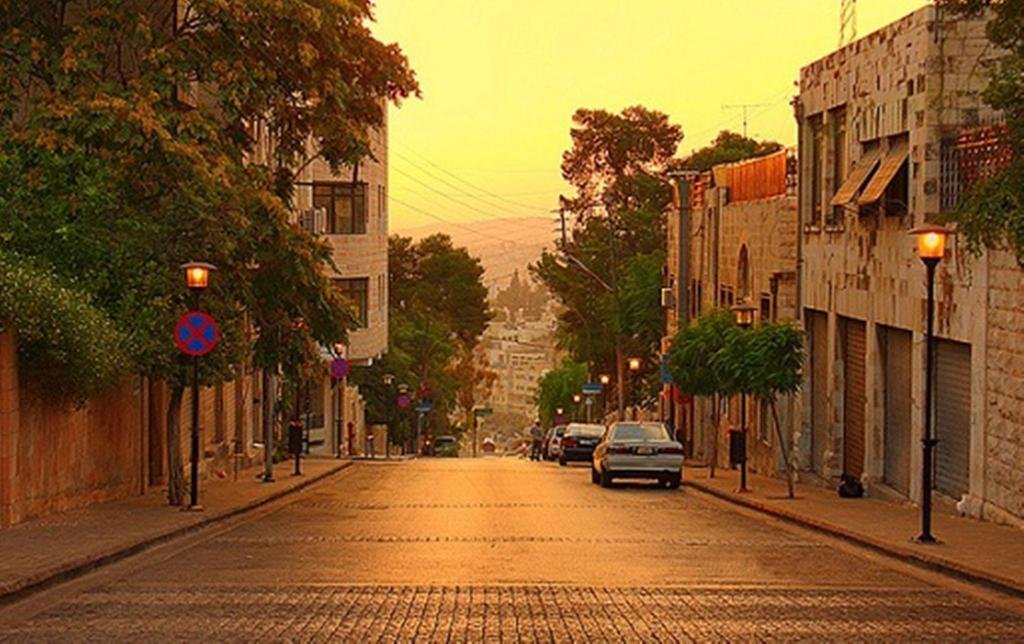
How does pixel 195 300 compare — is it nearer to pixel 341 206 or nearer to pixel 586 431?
pixel 586 431

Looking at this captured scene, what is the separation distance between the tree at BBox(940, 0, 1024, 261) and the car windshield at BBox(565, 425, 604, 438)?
41.3 meters

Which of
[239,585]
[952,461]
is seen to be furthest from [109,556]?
[952,461]

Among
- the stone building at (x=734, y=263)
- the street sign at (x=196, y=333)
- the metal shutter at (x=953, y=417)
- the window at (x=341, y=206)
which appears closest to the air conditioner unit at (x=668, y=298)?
the stone building at (x=734, y=263)

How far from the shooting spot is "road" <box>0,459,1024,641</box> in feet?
49.4

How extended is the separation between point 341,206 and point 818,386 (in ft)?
105

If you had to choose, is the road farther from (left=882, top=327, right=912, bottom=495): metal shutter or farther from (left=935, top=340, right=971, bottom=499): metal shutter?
(left=882, top=327, right=912, bottom=495): metal shutter

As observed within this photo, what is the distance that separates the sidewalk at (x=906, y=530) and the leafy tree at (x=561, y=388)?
77.6m

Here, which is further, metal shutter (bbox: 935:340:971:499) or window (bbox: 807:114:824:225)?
window (bbox: 807:114:824:225)

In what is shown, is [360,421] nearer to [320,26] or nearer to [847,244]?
[847,244]

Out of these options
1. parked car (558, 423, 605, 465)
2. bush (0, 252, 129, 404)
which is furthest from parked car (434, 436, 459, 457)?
bush (0, 252, 129, 404)

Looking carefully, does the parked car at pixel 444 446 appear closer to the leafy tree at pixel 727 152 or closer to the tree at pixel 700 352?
the leafy tree at pixel 727 152

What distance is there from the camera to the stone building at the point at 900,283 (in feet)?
89.0

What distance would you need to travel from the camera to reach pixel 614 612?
53.2ft

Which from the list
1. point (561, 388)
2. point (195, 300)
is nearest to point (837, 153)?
point (195, 300)
